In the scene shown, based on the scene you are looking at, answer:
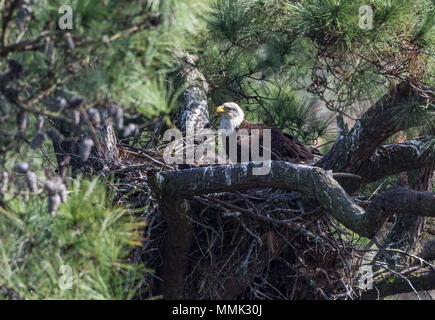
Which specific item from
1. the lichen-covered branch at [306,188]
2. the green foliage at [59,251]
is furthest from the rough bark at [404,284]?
the green foliage at [59,251]

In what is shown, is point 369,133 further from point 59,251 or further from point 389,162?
point 59,251

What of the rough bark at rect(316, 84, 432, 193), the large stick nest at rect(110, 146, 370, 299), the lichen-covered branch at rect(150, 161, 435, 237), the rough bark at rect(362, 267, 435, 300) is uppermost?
the rough bark at rect(316, 84, 432, 193)

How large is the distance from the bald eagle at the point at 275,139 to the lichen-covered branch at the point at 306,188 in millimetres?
1126

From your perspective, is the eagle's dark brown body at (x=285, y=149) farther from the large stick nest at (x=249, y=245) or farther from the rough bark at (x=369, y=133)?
the rough bark at (x=369, y=133)

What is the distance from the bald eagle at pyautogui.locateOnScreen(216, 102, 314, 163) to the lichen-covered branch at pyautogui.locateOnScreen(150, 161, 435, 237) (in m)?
1.13

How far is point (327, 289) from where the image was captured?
12.7 ft

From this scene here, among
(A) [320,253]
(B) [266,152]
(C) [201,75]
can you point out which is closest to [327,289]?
(A) [320,253]

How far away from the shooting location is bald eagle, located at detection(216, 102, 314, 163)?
171 inches

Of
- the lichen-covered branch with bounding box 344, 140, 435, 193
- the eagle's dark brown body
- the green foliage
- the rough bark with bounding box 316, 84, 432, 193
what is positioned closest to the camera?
the green foliage

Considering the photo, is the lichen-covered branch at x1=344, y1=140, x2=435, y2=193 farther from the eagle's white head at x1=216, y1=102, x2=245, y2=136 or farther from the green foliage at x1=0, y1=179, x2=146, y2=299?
the green foliage at x1=0, y1=179, x2=146, y2=299

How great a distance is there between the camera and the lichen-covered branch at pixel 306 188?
273 centimetres

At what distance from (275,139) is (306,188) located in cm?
140

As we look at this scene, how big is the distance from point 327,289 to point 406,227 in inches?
34.1

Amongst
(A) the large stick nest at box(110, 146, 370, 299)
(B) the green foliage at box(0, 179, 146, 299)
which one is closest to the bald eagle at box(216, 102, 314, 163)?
(A) the large stick nest at box(110, 146, 370, 299)
